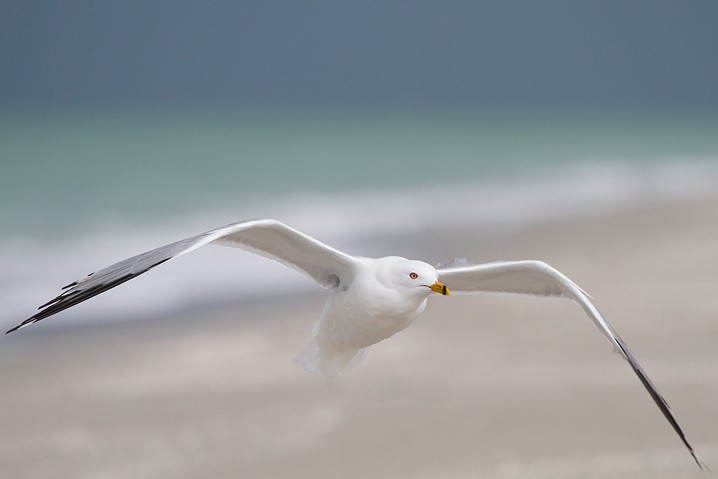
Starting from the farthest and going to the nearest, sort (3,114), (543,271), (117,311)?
1. (3,114)
2. (117,311)
3. (543,271)

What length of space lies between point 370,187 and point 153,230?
455 cm

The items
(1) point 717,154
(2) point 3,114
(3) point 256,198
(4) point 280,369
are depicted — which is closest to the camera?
(4) point 280,369

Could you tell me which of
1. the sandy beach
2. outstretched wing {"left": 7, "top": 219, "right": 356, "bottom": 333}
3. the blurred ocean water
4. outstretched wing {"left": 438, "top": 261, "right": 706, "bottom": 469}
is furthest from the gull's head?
the blurred ocean water

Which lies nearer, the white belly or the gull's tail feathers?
the white belly

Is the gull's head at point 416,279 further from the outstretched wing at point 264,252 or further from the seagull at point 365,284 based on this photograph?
the outstretched wing at point 264,252

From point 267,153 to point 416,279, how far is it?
16.9 metres

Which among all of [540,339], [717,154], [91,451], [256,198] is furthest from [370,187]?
[91,451]

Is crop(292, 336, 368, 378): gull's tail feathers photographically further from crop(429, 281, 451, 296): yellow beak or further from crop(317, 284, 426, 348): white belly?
crop(429, 281, 451, 296): yellow beak

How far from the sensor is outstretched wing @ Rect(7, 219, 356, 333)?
5.02 metres

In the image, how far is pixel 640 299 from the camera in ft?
34.2

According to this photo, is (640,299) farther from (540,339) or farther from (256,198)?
(256,198)

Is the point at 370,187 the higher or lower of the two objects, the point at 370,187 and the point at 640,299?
the higher

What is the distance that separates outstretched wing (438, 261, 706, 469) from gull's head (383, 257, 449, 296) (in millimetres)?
494

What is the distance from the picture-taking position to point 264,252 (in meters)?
6.06
